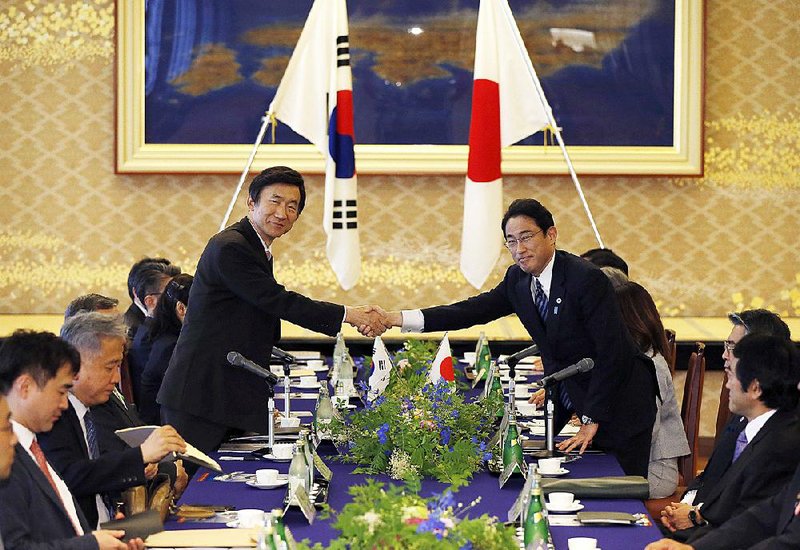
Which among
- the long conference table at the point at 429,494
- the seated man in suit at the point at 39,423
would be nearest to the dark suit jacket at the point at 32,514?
the seated man in suit at the point at 39,423

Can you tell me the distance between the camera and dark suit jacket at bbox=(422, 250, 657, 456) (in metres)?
4.38

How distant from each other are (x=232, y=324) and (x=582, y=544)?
2.04 metres

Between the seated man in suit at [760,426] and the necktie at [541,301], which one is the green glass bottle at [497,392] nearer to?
the necktie at [541,301]

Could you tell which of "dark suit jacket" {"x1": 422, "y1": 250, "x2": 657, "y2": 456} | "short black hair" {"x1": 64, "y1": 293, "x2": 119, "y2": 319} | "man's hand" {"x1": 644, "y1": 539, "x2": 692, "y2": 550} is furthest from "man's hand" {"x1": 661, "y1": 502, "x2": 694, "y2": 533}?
"short black hair" {"x1": 64, "y1": 293, "x2": 119, "y2": 319}

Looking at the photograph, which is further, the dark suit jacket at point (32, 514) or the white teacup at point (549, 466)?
the white teacup at point (549, 466)

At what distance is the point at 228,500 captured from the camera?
3596 millimetres

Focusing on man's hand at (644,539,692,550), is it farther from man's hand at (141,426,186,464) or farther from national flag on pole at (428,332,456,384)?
national flag on pole at (428,332,456,384)

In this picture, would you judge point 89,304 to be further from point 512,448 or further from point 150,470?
point 512,448

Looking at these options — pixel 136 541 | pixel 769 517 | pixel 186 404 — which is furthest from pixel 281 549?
pixel 186 404

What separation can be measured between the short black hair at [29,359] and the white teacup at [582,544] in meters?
1.33

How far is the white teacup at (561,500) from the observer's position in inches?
138

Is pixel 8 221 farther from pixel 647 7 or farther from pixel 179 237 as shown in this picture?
pixel 647 7

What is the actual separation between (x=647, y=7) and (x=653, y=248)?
155 cm

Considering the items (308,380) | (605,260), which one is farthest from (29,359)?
(605,260)
